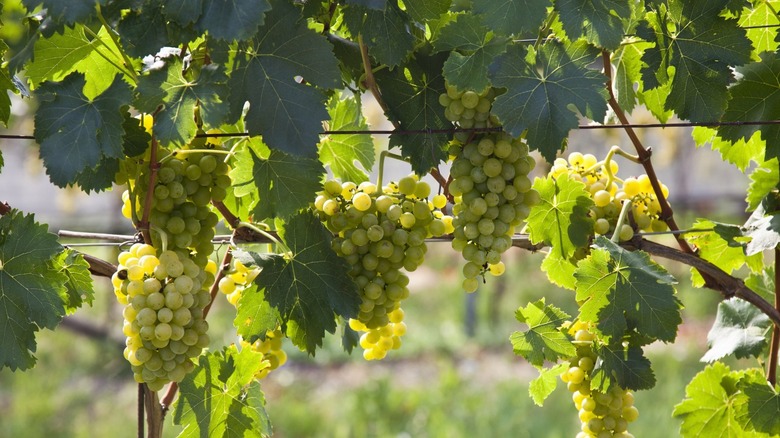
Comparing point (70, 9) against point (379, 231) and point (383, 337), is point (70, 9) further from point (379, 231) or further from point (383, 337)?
point (383, 337)

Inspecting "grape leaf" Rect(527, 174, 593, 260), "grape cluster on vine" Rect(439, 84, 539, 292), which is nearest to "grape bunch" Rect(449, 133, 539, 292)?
"grape cluster on vine" Rect(439, 84, 539, 292)

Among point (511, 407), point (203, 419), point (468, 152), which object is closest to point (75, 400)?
point (511, 407)

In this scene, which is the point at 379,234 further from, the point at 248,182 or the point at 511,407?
the point at 511,407

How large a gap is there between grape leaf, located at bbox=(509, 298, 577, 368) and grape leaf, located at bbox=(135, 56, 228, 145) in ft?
1.70

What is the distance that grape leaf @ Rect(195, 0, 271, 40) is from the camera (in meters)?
0.79

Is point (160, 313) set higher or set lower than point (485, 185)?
lower

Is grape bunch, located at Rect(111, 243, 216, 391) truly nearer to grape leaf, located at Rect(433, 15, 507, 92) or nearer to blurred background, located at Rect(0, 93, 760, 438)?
grape leaf, located at Rect(433, 15, 507, 92)

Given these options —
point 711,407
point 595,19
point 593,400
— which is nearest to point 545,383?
point 593,400

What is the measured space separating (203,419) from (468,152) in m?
0.50

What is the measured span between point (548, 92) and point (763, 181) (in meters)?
0.55

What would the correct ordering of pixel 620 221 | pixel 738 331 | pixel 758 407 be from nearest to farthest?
pixel 620 221 → pixel 758 407 → pixel 738 331

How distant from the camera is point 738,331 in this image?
1.32 metres

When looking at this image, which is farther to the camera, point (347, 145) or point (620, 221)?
point (347, 145)

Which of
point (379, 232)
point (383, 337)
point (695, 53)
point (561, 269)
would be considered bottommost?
point (383, 337)
